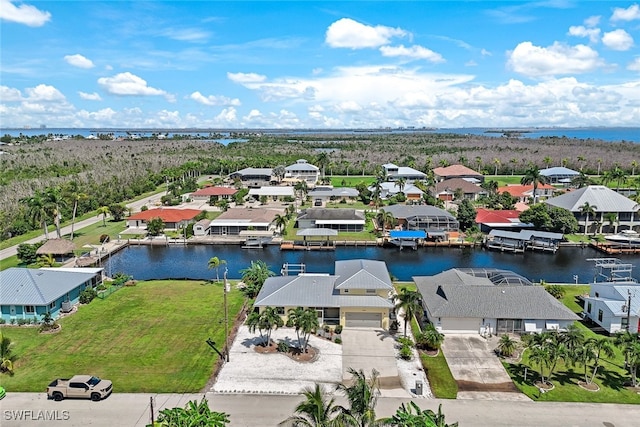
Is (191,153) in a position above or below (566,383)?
above

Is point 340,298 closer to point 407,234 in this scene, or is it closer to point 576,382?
point 576,382

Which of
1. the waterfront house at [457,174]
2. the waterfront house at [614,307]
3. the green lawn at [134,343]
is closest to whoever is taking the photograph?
the green lawn at [134,343]

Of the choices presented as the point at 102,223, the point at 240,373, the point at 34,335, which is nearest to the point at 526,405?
the point at 240,373

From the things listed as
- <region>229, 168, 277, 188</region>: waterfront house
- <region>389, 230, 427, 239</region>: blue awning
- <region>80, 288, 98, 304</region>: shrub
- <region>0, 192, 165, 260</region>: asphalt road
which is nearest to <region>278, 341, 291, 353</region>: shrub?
<region>80, 288, 98, 304</region>: shrub

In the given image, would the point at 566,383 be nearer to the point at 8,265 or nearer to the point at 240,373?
the point at 240,373

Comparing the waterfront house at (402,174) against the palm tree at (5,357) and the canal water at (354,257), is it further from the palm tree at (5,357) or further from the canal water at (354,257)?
the palm tree at (5,357)

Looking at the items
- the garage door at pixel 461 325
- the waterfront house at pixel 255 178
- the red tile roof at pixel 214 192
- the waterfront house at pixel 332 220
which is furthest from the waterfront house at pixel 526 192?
the garage door at pixel 461 325
